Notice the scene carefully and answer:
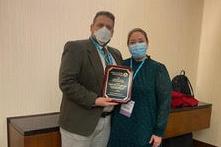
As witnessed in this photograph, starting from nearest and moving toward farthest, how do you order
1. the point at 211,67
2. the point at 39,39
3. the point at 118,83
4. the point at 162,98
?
the point at 118,83 < the point at 162,98 < the point at 39,39 < the point at 211,67

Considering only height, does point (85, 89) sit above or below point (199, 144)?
above

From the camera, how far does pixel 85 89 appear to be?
1.78 meters

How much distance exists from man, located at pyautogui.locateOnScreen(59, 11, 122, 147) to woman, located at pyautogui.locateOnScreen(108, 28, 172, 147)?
155 mm

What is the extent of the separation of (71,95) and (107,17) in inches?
21.8

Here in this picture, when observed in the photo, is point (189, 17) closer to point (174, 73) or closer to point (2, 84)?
point (174, 73)

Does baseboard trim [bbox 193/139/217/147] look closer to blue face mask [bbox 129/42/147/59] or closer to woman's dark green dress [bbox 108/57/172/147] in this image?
woman's dark green dress [bbox 108/57/172/147]

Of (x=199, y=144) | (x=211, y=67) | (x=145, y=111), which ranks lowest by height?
(x=199, y=144)

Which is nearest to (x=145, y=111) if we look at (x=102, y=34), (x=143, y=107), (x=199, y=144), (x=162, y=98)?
(x=143, y=107)

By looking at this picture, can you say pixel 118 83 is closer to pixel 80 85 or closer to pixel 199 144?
pixel 80 85

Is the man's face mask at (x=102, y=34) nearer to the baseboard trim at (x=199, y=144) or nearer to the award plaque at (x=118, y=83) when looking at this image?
the award plaque at (x=118, y=83)

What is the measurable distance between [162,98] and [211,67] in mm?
1939

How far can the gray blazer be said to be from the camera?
1.75 m

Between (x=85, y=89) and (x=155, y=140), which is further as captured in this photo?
(x=155, y=140)

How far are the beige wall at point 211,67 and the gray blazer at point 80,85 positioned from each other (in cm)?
226
